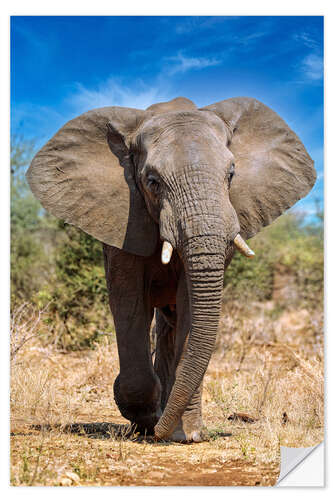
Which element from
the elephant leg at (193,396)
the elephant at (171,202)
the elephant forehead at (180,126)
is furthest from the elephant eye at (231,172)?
the elephant leg at (193,396)

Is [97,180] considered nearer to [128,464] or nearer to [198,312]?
[198,312]

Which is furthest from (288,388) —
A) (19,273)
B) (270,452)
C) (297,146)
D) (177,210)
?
(19,273)

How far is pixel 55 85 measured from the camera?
5457 mm

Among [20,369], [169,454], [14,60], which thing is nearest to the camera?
[169,454]

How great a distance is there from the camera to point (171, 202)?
419cm

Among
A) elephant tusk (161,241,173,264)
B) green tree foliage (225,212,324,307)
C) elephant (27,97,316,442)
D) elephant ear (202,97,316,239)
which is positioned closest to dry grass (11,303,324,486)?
elephant (27,97,316,442)

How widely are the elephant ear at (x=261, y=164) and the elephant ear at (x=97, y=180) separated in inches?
26.2

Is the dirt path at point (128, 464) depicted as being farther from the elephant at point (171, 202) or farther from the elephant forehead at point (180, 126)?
the elephant forehead at point (180, 126)

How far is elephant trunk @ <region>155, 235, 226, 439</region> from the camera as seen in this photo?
402cm

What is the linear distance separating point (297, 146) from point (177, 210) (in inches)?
63.0

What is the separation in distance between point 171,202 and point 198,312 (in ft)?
2.26

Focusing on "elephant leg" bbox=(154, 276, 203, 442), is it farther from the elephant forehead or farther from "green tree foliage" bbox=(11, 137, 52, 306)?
"green tree foliage" bbox=(11, 137, 52, 306)

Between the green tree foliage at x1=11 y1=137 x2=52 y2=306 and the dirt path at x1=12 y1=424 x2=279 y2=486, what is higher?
the green tree foliage at x1=11 y1=137 x2=52 y2=306
